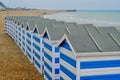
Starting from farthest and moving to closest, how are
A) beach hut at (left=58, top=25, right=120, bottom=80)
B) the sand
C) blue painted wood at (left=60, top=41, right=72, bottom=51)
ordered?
the sand, blue painted wood at (left=60, top=41, right=72, bottom=51), beach hut at (left=58, top=25, right=120, bottom=80)

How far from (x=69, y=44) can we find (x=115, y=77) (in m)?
1.73

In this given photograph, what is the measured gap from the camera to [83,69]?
7.99 meters

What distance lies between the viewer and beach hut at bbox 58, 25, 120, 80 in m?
7.96

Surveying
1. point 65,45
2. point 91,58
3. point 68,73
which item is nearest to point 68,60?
point 68,73

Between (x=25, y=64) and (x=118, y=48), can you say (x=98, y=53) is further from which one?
(x=25, y=64)

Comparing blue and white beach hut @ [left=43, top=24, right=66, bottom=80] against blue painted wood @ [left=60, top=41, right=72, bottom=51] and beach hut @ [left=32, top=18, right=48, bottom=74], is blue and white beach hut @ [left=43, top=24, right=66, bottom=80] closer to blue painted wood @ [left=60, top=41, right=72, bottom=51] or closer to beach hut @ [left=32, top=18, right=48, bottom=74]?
blue painted wood @ [left=60, top=41, right=72, bottom=51]

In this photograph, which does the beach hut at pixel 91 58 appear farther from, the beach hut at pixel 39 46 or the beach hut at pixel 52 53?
the beach hut at pixel 39 46

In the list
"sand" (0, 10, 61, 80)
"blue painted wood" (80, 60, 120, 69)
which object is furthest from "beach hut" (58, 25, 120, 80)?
"sand" (0, 10, 61, 80)

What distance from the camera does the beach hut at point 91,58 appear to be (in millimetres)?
7965

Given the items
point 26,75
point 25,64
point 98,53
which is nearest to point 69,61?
point 98,53

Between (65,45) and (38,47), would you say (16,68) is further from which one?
(65,45)

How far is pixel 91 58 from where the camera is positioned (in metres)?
8.02

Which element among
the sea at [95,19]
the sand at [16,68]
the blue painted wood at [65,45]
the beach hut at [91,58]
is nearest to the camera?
the beach hut at [91,58]

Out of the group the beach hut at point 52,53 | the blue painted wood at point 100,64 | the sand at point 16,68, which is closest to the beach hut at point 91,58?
the blue painted wood at point 100,64
